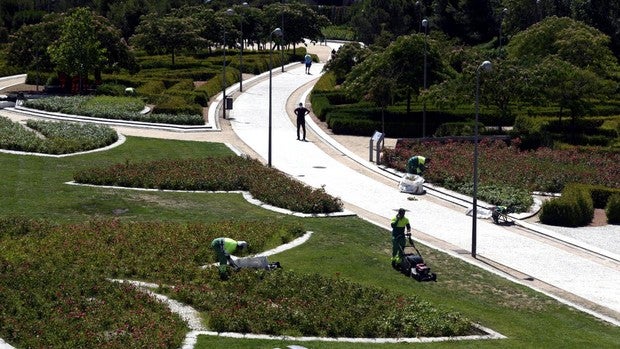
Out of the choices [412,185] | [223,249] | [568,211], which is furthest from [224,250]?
[412,185]

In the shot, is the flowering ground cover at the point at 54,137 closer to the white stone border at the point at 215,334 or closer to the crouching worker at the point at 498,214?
the crouching worker at the point at 498,214

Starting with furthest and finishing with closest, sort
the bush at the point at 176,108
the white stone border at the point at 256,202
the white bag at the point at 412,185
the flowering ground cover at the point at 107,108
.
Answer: the bush at the point at 176,108 → the flowering ground cover at the point at 107,108 → the white bag at the point at 412,185 → the white stone border at the point at 256,202

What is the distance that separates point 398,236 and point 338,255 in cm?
201

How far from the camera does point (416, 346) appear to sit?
2200 centimetres

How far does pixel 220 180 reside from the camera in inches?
1494

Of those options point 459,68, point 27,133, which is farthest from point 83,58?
point 459,68

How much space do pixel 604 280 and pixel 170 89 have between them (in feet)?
113

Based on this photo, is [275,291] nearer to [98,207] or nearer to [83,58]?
[98,207]

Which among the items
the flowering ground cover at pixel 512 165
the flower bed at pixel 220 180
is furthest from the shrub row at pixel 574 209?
the flower bed at pixel 220 180

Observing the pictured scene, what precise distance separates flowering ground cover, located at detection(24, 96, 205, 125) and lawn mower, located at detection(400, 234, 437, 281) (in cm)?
2513

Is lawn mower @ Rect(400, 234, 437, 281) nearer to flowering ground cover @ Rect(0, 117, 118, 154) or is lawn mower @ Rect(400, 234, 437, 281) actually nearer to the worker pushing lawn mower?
the worker pushing lawn mower

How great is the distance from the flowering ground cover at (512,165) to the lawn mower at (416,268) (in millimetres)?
11855

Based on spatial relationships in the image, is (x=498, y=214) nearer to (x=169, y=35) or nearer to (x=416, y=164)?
(x=416, y=164)

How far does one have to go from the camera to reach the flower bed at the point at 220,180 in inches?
1379
